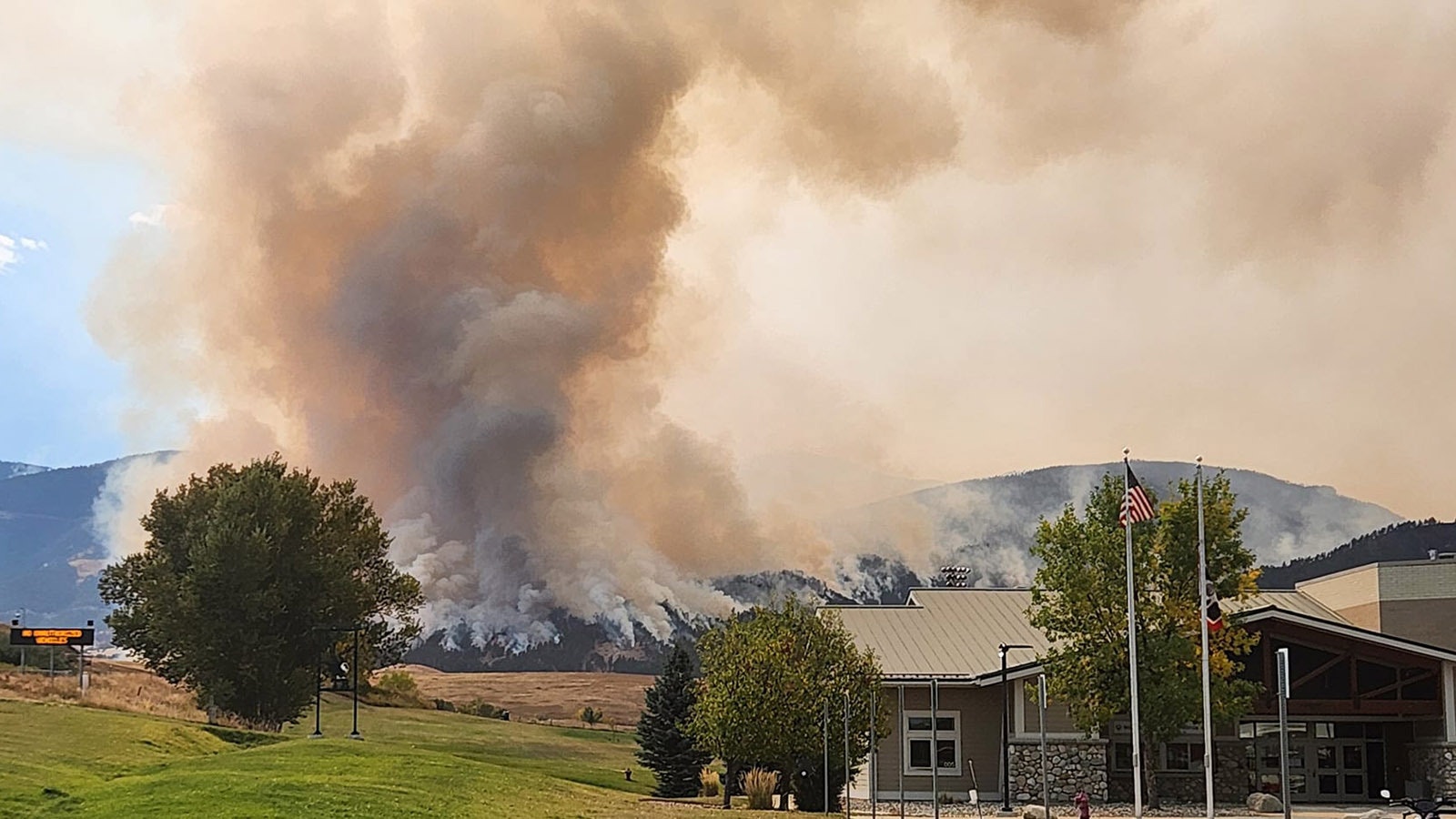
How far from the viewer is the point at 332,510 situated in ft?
191

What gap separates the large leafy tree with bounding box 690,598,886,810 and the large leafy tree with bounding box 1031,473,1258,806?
6582mm

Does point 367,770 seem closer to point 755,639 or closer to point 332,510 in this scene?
point 755,639

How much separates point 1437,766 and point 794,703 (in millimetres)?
19581

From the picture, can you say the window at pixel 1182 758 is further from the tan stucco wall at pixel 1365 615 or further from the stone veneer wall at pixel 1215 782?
the tan stucco wall at pixel 1365 615

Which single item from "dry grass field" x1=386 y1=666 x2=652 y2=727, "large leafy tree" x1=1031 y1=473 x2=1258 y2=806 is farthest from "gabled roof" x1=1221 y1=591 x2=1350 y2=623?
"dry grass field" x1=386 y1=666 x2=652 y2=727

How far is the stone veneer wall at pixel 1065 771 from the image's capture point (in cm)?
4041

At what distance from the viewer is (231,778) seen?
26.6 m

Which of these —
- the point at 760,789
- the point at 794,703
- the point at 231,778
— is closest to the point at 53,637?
the point at 231,778

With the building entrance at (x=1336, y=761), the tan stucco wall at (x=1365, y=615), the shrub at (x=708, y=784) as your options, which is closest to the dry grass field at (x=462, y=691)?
the shrub at (x=708, y=784)

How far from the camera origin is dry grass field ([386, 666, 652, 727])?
3711 inches

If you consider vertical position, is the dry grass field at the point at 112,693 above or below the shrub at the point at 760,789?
above

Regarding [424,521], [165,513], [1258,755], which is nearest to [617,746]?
[165,513]

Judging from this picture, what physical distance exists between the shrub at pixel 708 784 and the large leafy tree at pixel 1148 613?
1123 cm

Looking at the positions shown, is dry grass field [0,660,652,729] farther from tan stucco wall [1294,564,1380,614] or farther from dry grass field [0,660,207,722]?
tan stucco wall [1294,564,1380,614]
